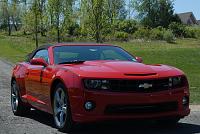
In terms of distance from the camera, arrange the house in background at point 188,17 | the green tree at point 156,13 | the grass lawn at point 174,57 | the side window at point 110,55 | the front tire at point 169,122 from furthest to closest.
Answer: the house in background at point 188,17 → the green tree at point 156,13 → the grass lawn at point 174,57 → the side window at point 110,55 → the front tire at point 169,122

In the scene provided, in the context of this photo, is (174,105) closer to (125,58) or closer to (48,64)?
(125,58)

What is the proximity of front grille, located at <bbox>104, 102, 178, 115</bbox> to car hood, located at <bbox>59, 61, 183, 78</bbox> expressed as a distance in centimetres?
42

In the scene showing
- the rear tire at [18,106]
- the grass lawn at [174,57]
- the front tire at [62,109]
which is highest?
the front tire at [62,109]

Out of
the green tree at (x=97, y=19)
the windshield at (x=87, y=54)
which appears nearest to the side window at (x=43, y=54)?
the windshield at (x=87, y=54)

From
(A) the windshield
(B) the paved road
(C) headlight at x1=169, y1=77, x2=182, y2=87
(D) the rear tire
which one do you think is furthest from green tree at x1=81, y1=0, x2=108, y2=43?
(C) headlight at x1=169, y1=77, x2=182, y2=87

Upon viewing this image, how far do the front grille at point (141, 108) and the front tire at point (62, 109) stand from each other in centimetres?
61

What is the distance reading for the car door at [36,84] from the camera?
859cm

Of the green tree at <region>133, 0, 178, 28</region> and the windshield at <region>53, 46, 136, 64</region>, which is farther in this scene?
the green tree at <region>133, 0, 178, 28</region>

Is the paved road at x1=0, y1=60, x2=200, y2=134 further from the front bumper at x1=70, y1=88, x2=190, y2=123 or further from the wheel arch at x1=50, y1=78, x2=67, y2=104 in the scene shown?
the wheel arch at x1=50, y1=78, x2=67, y2=104

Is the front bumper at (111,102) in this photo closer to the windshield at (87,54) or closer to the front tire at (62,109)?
the front tire at (62,109)

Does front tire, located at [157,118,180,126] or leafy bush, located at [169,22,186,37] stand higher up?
front tire, located at [157,118,180,126]

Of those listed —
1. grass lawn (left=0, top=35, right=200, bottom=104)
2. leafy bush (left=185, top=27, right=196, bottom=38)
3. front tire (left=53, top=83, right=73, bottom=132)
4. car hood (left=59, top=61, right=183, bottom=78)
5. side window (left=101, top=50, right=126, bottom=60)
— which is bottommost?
leafy bush (left=185, top=27, right=196, bottom=38)

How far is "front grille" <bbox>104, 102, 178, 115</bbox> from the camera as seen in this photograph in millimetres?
7212

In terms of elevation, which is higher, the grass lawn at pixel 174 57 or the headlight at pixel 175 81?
the headlight at pixel 175 81
